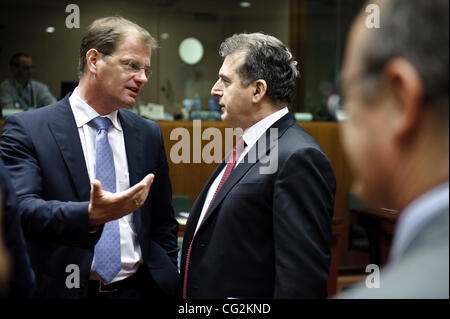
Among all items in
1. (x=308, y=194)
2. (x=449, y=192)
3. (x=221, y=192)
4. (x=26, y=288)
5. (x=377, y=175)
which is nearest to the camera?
(x=449, y=192)

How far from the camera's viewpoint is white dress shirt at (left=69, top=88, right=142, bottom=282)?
199 centimetres

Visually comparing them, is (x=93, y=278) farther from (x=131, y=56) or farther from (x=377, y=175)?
(x=377, y=175)

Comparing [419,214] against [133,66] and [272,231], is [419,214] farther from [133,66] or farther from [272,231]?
[133,66]

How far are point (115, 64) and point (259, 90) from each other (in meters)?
0.60

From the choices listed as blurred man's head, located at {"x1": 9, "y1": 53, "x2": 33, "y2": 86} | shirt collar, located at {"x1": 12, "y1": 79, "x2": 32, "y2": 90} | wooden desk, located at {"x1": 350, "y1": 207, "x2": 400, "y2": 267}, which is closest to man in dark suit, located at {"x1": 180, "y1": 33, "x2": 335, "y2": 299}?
wooden desk, located at {"x1": 350, "y1": 207, "x2": 400, "y2": 267}

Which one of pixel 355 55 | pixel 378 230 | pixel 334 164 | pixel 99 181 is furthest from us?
pixel 334 164

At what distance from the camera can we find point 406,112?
0.63 metres

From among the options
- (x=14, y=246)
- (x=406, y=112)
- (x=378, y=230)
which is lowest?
(x=378, y=230)

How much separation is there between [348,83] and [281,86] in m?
1.35

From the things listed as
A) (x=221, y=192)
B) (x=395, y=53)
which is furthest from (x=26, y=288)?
(x=395, y=53)

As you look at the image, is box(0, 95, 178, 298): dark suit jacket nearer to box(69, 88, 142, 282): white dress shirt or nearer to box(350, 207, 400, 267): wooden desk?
box(69, 88, 142, 282): white dress shirt

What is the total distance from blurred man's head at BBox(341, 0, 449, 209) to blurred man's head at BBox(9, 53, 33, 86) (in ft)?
17.8

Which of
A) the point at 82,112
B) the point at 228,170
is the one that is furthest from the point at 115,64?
the point at 228,170

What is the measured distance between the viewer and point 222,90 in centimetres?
211
